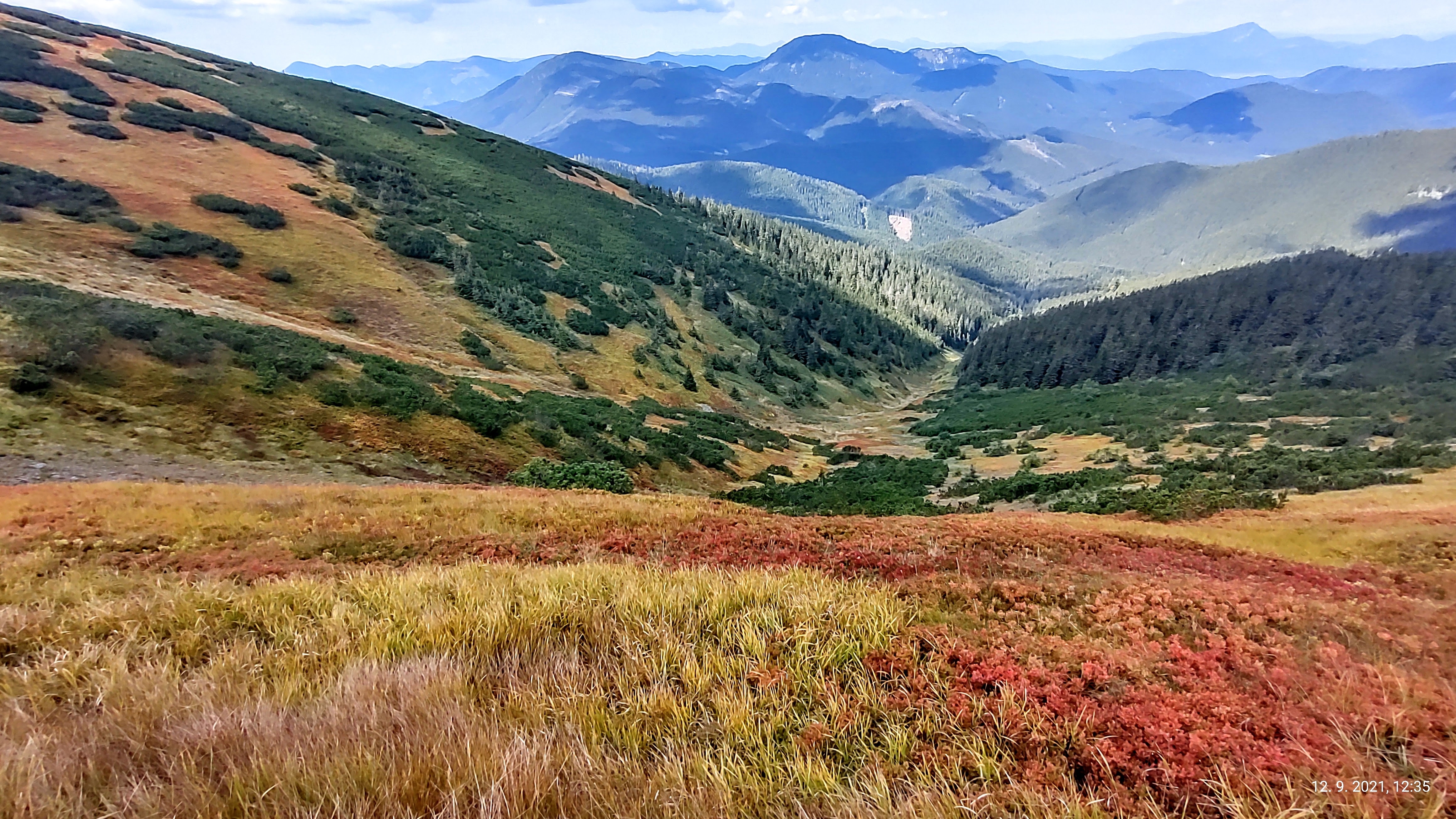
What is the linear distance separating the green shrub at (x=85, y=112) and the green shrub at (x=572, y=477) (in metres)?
54.4

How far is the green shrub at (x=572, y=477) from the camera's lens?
23.8m

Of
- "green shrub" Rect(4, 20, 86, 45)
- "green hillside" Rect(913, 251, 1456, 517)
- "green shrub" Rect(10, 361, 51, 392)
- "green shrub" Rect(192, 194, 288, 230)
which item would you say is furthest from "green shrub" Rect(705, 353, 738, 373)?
"green shrub" Rect(4, 20, 86, 45)

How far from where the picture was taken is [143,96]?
60.9 meters

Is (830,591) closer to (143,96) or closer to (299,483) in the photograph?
(299,483)

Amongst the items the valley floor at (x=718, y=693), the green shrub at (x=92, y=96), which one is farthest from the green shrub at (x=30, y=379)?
the green shrub at (x=92, y=96)

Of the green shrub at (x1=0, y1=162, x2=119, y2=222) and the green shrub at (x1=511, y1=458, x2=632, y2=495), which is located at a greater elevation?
the green shrub at (x1=0, y1=162, x2=119, y2=222)

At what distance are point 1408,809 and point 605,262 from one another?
262 ft

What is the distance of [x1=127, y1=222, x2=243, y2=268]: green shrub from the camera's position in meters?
35.7

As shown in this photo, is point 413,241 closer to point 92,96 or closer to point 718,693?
point 92,96

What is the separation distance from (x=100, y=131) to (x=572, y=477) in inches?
2107

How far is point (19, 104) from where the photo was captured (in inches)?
1905

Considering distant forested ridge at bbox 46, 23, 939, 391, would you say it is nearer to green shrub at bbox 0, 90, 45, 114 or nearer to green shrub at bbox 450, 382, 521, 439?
Result: green shrub at bbox 0, 90, 45, 114

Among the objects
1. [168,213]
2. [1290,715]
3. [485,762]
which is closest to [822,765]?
[485,762]

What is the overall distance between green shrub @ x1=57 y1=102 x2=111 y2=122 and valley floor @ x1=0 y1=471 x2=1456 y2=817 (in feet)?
212
